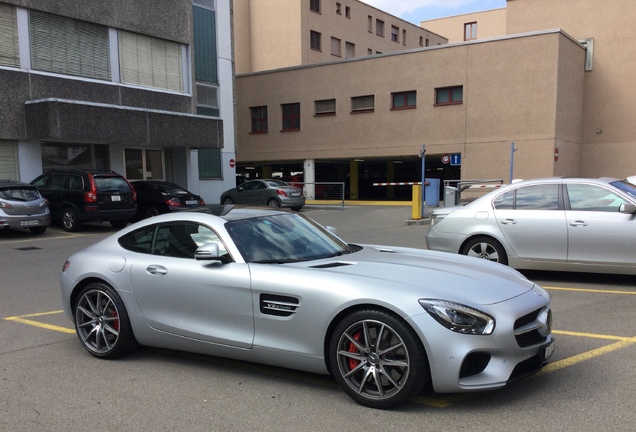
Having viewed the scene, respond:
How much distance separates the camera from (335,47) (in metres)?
44.5

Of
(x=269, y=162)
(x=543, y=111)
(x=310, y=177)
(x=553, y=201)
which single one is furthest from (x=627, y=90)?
(x=553, y=201)

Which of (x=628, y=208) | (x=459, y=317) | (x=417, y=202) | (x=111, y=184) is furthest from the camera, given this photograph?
(x=417, y=202)

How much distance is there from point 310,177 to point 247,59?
1560 cm

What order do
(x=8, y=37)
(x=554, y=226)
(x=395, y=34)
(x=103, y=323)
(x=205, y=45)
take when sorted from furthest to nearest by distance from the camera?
(x=395, y=34), (x=205, y=45), (x=8, y=37), (x=554, y=226), (x=103, y=323)

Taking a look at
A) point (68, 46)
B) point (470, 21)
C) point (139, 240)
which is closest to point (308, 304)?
point (139, 240)

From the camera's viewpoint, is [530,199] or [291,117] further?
[291,117]

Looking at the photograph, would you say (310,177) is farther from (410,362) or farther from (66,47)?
(410,362)

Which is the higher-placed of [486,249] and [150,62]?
[150,62]

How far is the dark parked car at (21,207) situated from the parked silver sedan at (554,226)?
11.0 meters

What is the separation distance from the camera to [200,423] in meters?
3.54

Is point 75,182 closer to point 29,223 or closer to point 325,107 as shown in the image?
point 29,223

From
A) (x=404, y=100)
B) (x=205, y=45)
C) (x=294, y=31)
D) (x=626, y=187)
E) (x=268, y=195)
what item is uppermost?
(x=294, y=31)

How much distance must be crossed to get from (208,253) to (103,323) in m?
1.50

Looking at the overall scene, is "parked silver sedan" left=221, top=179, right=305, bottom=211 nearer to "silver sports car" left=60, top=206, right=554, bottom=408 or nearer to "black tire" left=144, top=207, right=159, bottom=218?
"black tire" left=144, top=207, right=159, bottom=218
